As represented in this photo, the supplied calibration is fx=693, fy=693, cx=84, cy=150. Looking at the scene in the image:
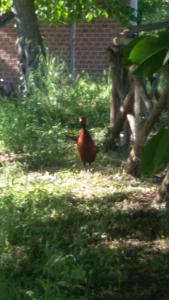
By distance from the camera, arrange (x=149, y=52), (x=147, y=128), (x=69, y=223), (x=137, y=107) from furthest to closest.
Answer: (x=137, y=107) → (x=147, y=128) → (x=69, y=223) → (x=149, y=52)

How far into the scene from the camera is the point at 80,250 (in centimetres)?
498

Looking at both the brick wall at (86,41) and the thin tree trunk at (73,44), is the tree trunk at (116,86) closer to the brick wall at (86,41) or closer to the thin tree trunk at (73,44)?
the thin tree trunk at (73,44)

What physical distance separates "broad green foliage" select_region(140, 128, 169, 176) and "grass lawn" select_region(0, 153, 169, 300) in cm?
143

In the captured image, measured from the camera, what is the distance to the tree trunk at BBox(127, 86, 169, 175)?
20.3 feet

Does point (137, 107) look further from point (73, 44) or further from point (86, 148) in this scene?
point (73, 44)

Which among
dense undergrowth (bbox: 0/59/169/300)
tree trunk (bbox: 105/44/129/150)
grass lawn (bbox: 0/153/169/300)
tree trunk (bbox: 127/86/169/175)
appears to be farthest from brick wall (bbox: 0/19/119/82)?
tree trunk (bbox: 127/86/169/175)

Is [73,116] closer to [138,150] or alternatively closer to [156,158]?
[138,150]

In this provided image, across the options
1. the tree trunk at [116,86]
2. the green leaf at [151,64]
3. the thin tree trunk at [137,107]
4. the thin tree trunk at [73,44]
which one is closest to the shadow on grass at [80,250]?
the thin tree trunk at [137,107]

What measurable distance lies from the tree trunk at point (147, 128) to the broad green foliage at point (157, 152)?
3.67 meters

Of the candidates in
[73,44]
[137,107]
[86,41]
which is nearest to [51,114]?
[137,107]

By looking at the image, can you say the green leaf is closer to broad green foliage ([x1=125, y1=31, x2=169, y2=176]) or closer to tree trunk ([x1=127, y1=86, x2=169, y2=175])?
broad green foliage ([x1=125, y1=31, x2=169, y2=176])

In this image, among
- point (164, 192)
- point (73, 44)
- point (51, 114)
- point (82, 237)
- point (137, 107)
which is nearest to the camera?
point (82, 237)

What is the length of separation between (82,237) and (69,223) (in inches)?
15.0

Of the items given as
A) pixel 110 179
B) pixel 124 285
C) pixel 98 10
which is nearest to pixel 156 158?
pixel 124 285
